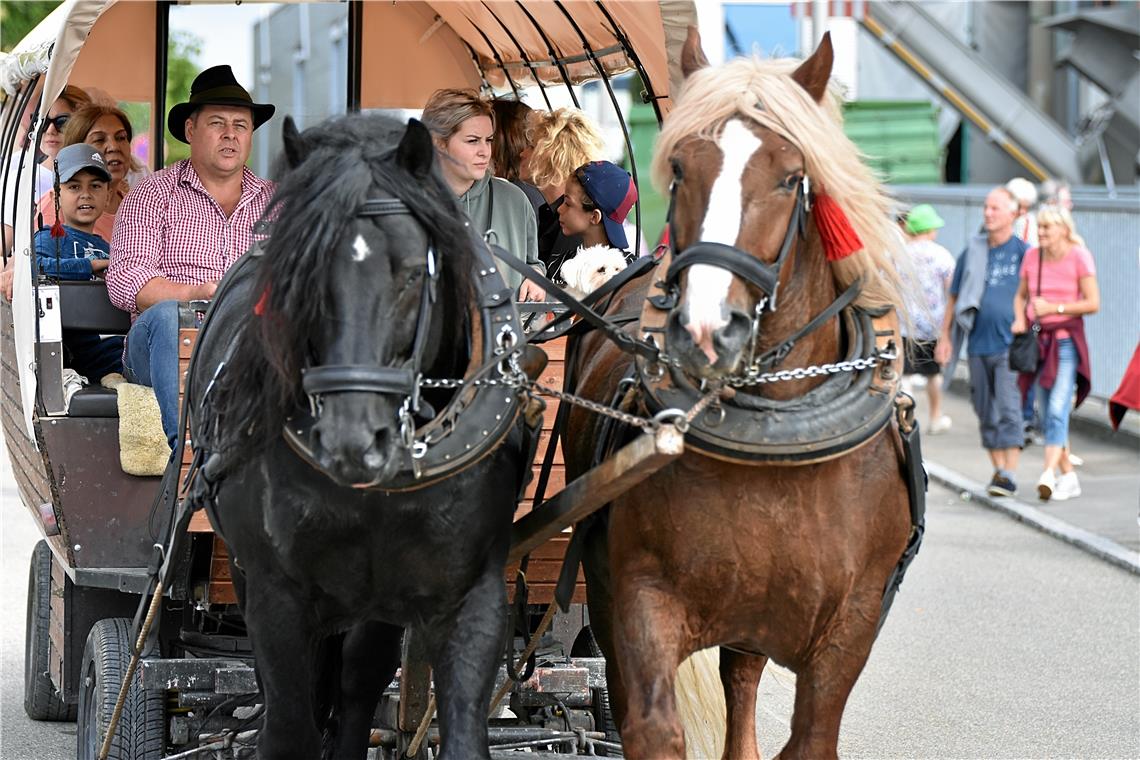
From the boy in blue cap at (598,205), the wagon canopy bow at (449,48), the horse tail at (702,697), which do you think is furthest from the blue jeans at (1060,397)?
the horse tail at (702,697)

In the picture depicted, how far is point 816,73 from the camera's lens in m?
3.94

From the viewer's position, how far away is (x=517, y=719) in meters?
5.70

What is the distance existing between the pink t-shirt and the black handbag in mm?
56

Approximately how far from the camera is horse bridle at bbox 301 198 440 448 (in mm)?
3525

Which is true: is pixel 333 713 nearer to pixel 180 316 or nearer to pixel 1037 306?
pixel 180 316

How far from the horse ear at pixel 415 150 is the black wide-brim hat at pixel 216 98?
2.21 meters

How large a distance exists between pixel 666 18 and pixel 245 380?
1820 millimetres

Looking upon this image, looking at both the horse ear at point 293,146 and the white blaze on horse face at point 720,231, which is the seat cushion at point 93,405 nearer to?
the horse ear at point 293,146

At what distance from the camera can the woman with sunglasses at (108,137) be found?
25.2 ft

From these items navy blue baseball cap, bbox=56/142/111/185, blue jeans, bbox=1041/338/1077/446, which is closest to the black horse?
navy blue baseball cap, bbox=56/142/111/185

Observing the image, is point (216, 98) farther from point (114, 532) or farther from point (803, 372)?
point (803, 372)

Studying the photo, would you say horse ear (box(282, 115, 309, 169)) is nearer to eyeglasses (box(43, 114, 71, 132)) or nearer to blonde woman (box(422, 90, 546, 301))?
blonde woman (box(422, 90, 546, 301))

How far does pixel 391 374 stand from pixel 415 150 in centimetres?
Result: 55

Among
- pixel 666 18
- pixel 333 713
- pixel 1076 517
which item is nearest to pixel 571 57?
pixel 666 18
